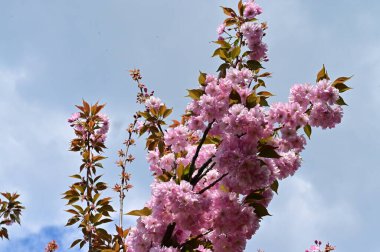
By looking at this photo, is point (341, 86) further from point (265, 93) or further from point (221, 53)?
point (221, 53)

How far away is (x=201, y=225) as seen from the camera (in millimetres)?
3086

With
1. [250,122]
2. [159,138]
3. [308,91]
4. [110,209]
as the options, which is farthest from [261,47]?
[110,209]

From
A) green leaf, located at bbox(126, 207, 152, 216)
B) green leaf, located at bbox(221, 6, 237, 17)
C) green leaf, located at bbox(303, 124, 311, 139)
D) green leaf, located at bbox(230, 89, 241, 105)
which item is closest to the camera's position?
green leaf, located at bbox(230, 89, 241, 105)

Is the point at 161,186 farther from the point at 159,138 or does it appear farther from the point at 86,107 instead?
the point at 86,107

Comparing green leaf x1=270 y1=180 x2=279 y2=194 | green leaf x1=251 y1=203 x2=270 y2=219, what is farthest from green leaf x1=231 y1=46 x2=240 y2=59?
Result: green leaf x1=251 y1=203 x2=270 y2=219

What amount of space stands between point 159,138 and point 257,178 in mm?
1734

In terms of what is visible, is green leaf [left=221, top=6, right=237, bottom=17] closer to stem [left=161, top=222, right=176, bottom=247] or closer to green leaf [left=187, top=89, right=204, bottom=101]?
green leaf [left=187, top=89, right=204, bottom=101]

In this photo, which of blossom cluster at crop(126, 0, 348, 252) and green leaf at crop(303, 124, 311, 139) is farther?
green leaf at crop(303, 124, 311, 139)

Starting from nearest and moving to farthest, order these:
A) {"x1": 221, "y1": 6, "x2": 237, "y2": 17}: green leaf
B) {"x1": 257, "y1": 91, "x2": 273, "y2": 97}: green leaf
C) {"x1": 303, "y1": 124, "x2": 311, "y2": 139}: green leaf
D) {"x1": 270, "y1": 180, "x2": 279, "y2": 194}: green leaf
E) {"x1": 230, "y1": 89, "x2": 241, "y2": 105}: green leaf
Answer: {"x1": 230, "y1": 89, "x2": 241, "y2": 105}: green leaf → {"x1": 270, "y1": 180, "x2": 279, "y2": 194}: green leaf → {"x1": 303, "y1": 124, "x2": 311, "y2": 139}: green leaf → {"x1": 257, "y1": 91, "x2": 273, "y2": 97}: green leaf → {"x1": 221, "y1": 6, "x2": 237, "y2": 17}: green leaf

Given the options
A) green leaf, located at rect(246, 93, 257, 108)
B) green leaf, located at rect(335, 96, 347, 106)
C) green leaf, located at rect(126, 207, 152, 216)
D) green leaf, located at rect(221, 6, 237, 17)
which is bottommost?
green leaf, located at rect(126, 207, 152, 216)

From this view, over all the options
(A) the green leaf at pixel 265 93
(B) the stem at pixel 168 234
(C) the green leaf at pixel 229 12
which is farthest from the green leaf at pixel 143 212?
(C) the green leaf at pixel 229 12

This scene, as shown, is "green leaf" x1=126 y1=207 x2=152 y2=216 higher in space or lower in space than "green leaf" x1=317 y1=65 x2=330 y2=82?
lower

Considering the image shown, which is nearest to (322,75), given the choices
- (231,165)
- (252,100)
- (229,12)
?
(252,100)

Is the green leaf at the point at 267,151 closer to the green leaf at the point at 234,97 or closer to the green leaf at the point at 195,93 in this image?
the green leaf at the point at 234,97
